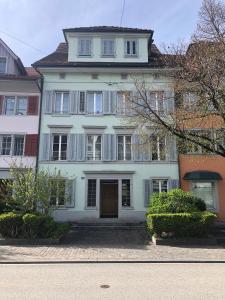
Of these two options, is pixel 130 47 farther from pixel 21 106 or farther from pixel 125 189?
pixel 125 189

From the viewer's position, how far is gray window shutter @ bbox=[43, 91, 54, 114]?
23047 mm

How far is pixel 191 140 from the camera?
15.9 meters

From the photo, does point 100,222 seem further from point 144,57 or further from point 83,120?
point 144,57

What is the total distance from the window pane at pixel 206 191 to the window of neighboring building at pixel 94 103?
794 centimetres

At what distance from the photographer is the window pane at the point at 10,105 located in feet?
76.4

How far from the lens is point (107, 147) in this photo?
22.5 meters

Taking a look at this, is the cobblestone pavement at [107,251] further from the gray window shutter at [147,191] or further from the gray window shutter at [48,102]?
the gray window shutter at [48,102]

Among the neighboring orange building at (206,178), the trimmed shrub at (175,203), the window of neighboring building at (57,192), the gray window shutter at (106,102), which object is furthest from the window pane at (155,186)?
the window of neighboring building at (57,192)

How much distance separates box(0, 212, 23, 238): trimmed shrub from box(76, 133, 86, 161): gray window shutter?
7.75m

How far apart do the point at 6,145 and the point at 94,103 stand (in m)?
6.38

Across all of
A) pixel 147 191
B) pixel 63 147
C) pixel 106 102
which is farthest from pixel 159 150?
pixel 63 147

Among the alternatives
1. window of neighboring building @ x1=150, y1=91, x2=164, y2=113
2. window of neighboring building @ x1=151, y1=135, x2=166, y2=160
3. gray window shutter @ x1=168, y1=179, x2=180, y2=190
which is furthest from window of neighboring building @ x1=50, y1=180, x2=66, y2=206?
gray window shutter @ x1=168, y1=179, x2=180, y2=190

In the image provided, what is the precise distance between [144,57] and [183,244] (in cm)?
1372

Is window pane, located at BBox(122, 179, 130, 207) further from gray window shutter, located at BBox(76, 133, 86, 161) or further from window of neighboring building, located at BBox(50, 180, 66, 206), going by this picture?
window of neighboring building, located at BBox(50, 180, 66, 206)
